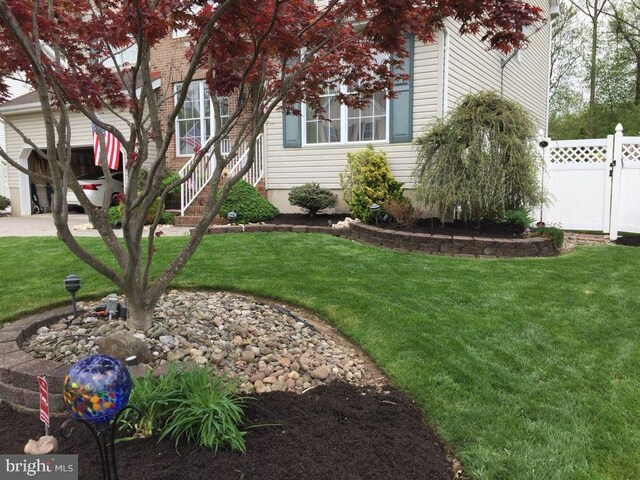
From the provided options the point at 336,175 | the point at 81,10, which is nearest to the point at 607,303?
the point at 81,10

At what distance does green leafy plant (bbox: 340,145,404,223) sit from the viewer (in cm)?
823

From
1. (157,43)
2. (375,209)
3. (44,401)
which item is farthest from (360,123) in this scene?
(44,401)

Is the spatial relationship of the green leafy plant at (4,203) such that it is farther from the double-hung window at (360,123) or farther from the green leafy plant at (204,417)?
the green leafy plant at (204,417)

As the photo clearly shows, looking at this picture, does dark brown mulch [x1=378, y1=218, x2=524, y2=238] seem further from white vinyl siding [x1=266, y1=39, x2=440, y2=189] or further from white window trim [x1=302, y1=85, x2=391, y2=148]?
white window trim [x1=302, y1=85, x2=391, y2=148]

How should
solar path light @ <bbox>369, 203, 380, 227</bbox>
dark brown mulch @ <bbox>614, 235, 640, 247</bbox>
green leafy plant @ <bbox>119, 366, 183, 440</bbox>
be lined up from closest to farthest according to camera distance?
green leafy plant @ <bbox>119, 366, 183, 440</bbox>
dark brown mulch @ <bbox>614, 235, 640, 247</bbox>
solar path light @ <bbox>369, 203, 380, 227</bbox>

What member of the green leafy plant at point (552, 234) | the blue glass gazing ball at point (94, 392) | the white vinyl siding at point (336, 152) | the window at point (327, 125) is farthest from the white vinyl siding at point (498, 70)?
the blue glass gazing ball at point (94, 392)

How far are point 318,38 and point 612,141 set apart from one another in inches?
240

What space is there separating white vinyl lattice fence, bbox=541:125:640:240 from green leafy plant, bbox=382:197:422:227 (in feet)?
7.38

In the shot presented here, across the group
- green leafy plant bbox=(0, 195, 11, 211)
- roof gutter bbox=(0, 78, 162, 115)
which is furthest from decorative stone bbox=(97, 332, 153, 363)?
green leafy plant bbox=(0, 195, 11, 211)

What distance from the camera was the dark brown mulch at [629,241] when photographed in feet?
23.5

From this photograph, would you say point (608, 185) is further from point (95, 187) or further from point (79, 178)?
point (79, 178)

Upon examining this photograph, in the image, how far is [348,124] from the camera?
9.43 m

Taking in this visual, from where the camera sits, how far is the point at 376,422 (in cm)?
251

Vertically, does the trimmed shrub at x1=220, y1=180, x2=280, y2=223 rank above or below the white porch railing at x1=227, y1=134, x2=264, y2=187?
below
